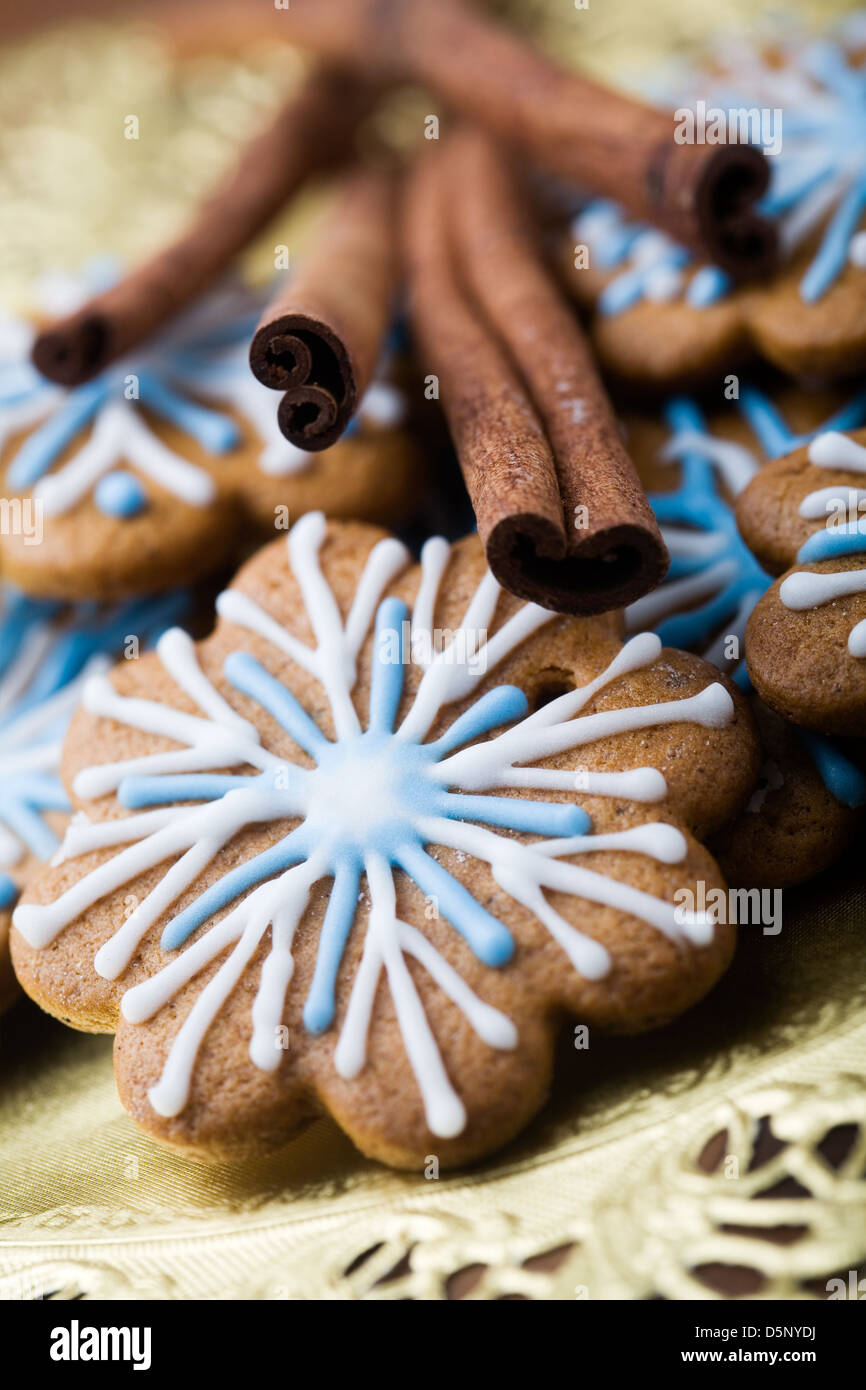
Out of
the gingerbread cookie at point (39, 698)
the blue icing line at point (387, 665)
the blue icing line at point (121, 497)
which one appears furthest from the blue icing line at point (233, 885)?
the blue icing line at point (121, 497)

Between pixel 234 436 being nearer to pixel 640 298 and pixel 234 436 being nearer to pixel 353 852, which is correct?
pixel 640 298

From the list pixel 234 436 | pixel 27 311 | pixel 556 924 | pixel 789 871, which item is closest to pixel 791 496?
pixel 789 871

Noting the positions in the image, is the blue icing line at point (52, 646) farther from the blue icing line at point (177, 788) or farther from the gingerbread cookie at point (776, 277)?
the gingerbread cookie at point (776, 277)

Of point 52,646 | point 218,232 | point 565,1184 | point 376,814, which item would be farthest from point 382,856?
point 218,232

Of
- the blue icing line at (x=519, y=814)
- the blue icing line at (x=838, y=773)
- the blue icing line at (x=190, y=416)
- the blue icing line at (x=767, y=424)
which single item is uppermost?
the blue icing line at (x=190, y=416)

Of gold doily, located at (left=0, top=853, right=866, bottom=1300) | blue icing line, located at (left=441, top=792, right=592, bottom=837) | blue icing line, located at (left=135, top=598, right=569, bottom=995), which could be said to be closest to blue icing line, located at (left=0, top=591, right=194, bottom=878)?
blue icing line, located at (left=135, top=598, right=569, bottom=995)

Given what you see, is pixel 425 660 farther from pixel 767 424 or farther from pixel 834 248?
pixel 834 248
